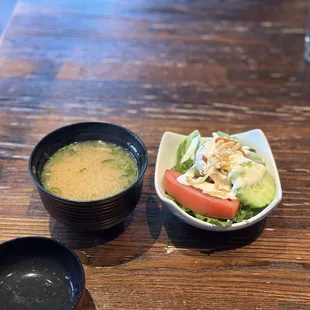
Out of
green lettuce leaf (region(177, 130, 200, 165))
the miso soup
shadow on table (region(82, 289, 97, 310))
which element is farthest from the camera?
green lettuce leaf (region(177, 130, 200, 165))

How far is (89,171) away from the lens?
124cm

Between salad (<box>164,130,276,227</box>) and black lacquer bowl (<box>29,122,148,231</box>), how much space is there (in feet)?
0.39

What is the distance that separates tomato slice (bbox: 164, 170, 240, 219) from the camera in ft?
3.79

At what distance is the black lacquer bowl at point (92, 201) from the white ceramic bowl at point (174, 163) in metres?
0.08

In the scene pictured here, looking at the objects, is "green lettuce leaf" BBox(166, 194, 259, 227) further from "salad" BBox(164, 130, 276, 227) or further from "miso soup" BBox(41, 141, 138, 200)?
"miso soup" BBox(41, 141, 138, 200)

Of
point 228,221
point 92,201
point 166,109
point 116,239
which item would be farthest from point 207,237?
point 166,109

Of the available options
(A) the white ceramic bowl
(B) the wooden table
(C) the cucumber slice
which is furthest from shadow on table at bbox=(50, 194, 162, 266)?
(C) the cucumber slice

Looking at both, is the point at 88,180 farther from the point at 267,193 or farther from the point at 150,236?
the point at 267,193

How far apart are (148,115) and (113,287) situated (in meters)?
0.71

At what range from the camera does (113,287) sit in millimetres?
1125

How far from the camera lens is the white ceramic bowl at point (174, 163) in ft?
3.85

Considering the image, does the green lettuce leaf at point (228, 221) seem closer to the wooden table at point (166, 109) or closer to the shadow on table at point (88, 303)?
the wooden table at point (166, 109)

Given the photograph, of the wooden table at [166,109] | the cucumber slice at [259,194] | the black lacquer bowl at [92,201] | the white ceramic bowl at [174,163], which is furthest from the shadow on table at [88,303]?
the cucumber slice at [259,194]

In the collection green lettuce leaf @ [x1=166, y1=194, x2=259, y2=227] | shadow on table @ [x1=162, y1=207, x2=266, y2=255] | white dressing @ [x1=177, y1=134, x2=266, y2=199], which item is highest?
white dressing @ [x1=177, y1=134, x2=266, y2=199]
